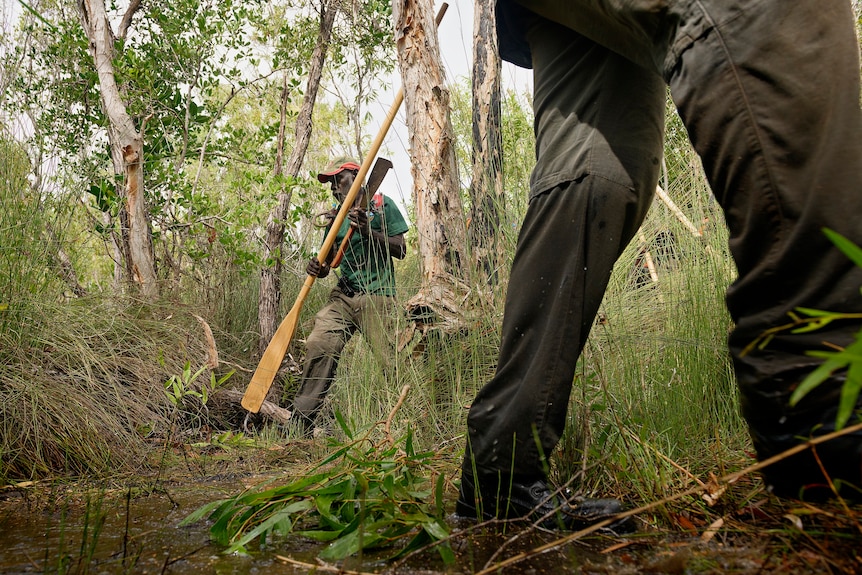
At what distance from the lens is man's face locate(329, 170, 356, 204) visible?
6.01 m

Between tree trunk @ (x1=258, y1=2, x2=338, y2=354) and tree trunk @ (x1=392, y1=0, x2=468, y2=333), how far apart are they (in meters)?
2.61

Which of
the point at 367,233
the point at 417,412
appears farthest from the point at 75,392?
the point at 367,233

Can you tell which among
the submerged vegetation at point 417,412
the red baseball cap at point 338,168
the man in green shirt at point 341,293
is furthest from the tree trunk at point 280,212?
the submerged vegetation at point 417,412

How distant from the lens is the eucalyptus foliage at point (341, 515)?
1.19 m

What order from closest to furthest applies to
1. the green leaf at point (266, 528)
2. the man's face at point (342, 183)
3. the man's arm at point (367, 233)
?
1. the green leaf at point (266, 528)
2. the man's arm at point (367, 233)
3. the man's face at point (342, 183)

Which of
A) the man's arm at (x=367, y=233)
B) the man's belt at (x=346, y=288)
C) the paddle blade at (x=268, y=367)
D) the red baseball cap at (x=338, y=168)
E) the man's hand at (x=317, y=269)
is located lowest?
the paddle blade at (x=268, y=367)

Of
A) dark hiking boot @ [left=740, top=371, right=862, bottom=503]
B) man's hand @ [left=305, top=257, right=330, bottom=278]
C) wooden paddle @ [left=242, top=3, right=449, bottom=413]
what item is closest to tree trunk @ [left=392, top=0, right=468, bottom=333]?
wooden paddle @ [left=242, top=3, right=449, bottom=413]

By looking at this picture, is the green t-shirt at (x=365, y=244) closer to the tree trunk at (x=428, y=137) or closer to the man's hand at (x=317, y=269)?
the man's hand at (x=317, y=269)

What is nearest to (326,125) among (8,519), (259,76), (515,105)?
(259,76)

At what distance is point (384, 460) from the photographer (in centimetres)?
163

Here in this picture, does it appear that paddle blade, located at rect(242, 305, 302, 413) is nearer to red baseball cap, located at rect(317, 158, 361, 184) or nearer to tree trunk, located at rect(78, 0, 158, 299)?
tree trunk, located at rect(78, 0, 158, 299)

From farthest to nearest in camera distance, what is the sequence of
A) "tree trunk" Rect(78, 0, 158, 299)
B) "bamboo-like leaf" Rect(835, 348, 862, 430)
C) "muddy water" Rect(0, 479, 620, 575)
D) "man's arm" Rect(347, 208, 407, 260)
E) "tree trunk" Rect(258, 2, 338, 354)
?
"tree trunk" Rect(258, 2, 338, 354)
"tree trunk" Rect(78, 0, 158, 299)
"man's arm" Rect(347, 208, 407, 260)
"muddy water" Rect(0, 479, 620, 575)
"bamboo-like leaf" Rect(835, 348, 862, 430)

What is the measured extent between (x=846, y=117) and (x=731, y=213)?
21 cm

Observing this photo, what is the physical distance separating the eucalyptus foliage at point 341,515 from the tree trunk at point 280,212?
4954 millimetres
